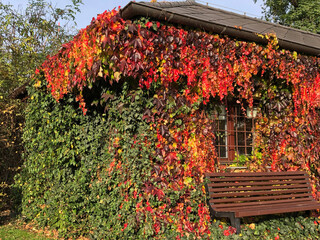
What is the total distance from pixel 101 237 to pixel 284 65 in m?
4.22

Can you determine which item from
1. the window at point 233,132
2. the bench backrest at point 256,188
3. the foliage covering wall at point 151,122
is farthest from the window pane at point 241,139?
the bench backrest at point 256,188

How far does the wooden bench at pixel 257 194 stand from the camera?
15.9 feet

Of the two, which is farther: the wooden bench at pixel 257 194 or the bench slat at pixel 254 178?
the bench slat at pixel 254 178

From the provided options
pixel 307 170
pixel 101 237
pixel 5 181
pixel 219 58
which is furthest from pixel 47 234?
pixel 307 170

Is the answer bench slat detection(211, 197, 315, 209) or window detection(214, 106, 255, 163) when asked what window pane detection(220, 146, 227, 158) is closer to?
window detection(214, 106, 255, 163)

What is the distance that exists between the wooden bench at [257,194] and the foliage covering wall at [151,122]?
0.23 metres

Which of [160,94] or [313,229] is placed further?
[313,229]

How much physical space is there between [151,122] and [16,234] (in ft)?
12.3

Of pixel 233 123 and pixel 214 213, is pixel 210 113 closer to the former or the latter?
pixel 233 123

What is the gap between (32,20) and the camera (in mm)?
13961

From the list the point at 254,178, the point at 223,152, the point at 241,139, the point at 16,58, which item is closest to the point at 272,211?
the point at 254,178

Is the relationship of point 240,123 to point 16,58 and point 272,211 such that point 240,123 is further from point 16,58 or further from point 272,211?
point 16,58

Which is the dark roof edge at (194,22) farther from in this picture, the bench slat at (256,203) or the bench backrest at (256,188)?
the bench slat at (256,203)

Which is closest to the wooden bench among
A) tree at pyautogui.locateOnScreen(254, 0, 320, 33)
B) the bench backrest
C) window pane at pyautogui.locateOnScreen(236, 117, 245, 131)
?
the bench backrest
